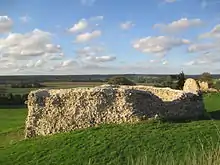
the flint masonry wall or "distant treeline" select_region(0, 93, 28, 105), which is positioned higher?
the flint masonry wall

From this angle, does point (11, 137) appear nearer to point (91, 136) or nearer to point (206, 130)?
point (91, 136)

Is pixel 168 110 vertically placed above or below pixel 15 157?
above

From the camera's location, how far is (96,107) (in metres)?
19.7

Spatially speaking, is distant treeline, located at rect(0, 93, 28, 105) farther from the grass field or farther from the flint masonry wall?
the grass field

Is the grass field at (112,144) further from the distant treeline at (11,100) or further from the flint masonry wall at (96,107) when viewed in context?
the distant treeline at (11,100)

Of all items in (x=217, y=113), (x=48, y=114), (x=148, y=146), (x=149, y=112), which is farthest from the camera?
(x=217, y=113)

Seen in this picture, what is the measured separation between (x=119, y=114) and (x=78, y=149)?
12.4 feet

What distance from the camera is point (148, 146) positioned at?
1490cm

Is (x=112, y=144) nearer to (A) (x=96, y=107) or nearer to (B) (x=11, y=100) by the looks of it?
(A) (x=96, y=107)

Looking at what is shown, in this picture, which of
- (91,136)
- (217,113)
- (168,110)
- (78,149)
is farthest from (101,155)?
(217,113)

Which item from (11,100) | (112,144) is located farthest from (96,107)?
(11,100)

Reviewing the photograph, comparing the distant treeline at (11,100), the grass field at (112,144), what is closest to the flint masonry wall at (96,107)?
the grass field at (112,144)

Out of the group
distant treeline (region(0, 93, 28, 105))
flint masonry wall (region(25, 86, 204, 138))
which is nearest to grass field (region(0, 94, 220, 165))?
flint masonry wall (region(25, 86, 204, 138))

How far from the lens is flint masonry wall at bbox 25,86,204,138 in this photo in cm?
1927
